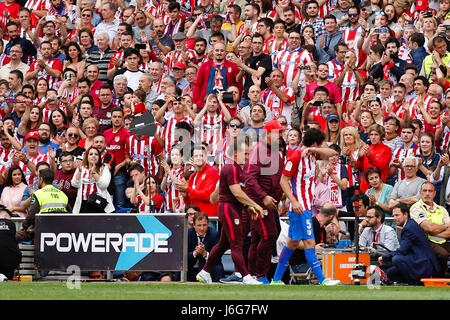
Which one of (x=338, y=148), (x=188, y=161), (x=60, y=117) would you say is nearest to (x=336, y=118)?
(x=338, y=148)

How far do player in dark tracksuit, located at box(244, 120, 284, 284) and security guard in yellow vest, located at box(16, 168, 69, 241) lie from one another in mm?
3153

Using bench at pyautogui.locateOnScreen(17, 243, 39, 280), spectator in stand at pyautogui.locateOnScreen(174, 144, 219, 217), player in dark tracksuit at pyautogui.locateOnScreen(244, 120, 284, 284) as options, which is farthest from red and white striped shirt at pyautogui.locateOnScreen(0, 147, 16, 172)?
player in dark tracksuit at pyautogui.locateOnScreen(244, 120, 284, 284)

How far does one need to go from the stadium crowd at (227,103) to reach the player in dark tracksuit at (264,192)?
3cm

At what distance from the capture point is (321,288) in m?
12.7

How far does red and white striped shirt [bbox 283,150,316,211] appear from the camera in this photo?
44.6 feet

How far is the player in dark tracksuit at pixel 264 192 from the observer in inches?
544

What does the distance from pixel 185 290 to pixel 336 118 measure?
6607 millimetres

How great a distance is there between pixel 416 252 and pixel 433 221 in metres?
0.88

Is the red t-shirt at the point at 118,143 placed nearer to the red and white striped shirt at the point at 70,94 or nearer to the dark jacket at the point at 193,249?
the red and white striped shirt at the point at 70,94

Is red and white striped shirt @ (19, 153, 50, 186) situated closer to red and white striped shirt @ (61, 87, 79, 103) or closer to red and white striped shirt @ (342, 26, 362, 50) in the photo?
red and white striped shirt @ (61, 87, 79, 103)

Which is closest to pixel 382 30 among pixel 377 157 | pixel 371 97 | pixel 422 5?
pixel 422 5

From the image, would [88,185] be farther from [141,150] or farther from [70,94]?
Answer: [70,94]

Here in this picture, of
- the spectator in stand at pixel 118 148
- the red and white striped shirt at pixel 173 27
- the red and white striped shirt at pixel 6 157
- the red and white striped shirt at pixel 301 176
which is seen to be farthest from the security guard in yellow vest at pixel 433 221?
the red and white striped shirt at pixel 173 27
